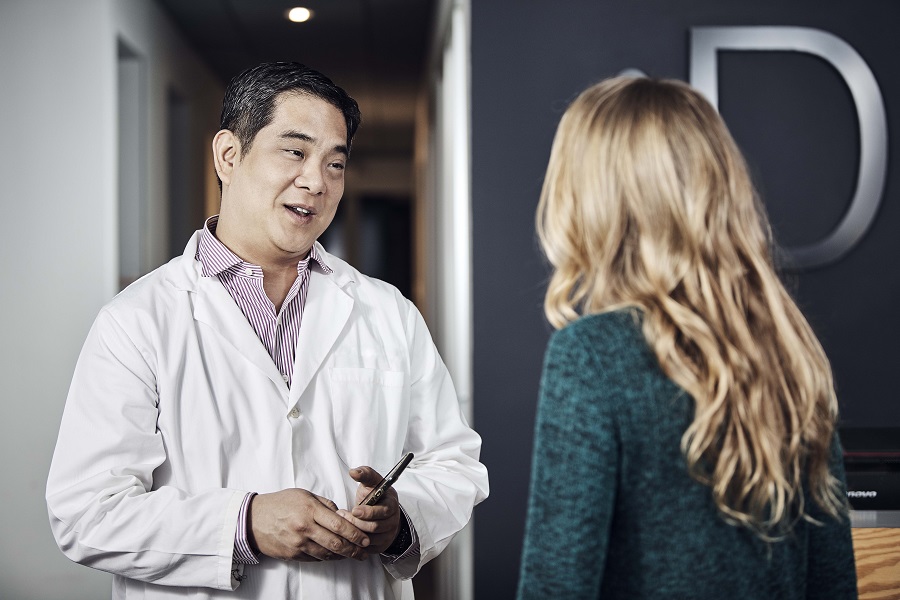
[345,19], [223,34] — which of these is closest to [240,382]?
[345,19]

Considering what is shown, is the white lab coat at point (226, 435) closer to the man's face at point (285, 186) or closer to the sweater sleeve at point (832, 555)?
the man's face at point (285, 186)

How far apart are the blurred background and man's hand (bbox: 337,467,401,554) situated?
1.18 meters

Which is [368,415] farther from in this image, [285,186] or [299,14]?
[299,14]

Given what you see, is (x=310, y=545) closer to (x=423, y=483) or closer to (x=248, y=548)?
(x=248, y=548)

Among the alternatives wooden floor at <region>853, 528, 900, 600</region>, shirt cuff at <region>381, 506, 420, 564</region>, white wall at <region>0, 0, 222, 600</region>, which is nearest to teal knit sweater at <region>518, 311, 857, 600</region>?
shirt cuff at <region>381, 506, 420, 564</region>

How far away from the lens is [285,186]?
1621mm

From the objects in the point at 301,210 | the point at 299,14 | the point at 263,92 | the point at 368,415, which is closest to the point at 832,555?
the point at 368,415

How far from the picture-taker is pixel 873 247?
105 inches

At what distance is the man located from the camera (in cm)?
134

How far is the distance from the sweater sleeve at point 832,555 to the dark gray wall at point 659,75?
5.13 ft

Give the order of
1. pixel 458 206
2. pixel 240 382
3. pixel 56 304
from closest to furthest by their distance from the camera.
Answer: pixel 240 382
pixel 458 206
pixel 56 304

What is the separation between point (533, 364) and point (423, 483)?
1129mm

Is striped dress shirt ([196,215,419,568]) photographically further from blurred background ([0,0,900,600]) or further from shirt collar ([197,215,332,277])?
blurred background ([0,0,900,600])

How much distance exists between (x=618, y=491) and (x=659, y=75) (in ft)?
6.47
